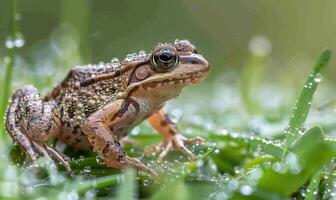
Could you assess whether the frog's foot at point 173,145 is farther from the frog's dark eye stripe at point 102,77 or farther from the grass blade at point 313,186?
the grass blade at point 313,186

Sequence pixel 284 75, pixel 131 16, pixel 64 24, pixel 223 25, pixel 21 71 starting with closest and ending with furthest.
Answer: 1. pixel 21 71
2. pixel 64 24
3. pixel 284 75
4. pixel 131 16
5. pixel 223 25

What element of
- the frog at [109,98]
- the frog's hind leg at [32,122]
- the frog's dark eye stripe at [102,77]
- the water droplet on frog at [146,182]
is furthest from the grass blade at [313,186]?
the frog's dark eye stripe at [102,77]

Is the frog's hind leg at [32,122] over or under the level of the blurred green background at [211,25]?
under

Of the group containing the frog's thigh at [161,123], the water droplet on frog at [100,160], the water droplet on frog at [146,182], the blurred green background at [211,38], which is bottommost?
the water droplet on frog at [146,182]

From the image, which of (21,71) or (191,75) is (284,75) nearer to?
(21,71)

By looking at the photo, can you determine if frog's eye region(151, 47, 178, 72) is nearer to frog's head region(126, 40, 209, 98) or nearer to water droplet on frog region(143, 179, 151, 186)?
frog's head region(126, 40, 209, 98)

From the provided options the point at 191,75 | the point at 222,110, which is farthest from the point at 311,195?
the point at 222,110

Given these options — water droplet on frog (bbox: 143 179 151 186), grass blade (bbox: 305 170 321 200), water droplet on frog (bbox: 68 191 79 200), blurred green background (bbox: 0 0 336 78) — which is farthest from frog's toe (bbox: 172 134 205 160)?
blurred green background (bbox: 0 0 336 78)
